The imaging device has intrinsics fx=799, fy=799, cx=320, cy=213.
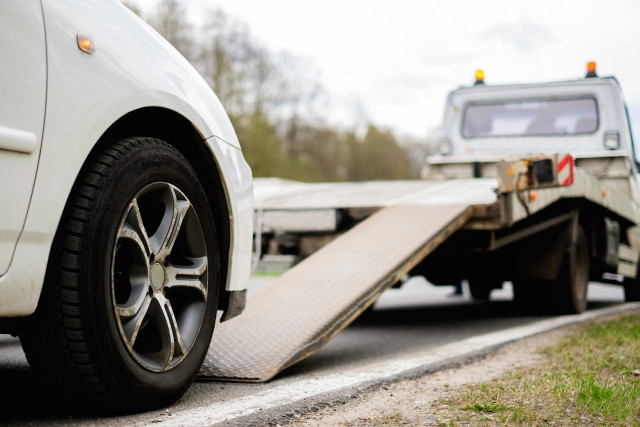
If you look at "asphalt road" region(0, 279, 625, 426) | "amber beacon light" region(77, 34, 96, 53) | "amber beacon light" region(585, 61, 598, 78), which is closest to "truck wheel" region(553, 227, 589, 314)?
"asphalt road" region(0, 279, 625, 426)

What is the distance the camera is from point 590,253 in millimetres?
7812

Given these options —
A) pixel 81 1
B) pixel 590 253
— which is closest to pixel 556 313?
pixel 590 253

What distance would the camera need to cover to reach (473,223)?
18.6 feet

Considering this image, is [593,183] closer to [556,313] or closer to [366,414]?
[556,313]

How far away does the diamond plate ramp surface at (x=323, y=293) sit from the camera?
12.2ft

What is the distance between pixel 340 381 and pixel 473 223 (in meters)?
2.45

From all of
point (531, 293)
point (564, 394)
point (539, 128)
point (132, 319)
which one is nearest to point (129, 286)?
point (132, 319)

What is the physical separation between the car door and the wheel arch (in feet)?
1.21

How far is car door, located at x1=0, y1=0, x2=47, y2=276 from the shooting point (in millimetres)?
2162

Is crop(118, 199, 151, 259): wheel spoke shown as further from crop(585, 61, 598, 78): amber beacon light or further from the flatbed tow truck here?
crop(585, 61, 598, 78): amber beacon light

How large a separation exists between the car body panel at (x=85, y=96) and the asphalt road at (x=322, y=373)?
65 centimetres

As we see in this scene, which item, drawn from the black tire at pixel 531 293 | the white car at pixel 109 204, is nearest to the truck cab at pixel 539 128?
the black tire at pixel 531 293

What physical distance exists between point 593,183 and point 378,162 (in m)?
38.7

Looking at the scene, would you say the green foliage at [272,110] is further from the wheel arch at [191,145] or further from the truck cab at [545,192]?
the wheel arch at [191,145]
